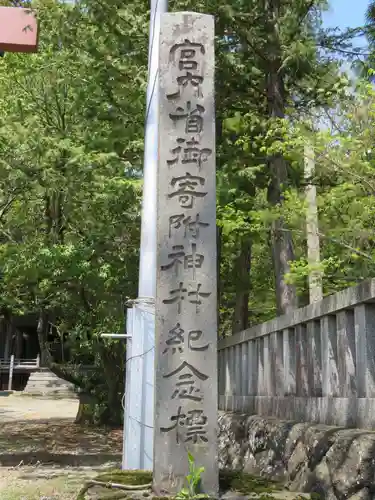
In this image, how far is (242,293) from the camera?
12.7 meters

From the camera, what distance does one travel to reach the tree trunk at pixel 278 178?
30.0ft

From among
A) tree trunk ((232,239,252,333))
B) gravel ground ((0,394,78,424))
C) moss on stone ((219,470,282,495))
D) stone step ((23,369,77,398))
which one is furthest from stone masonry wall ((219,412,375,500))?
stone step ((23,369,77,398))

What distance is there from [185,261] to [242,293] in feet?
27.9

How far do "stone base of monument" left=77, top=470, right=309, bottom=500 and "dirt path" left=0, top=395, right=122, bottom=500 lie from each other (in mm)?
711

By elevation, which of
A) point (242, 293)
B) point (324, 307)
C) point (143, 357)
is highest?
point (242, 293)

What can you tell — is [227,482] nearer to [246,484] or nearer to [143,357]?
[246,484]

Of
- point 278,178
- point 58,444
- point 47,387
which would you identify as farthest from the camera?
point 47,387

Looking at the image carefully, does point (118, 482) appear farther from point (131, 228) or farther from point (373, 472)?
point (131, 228)

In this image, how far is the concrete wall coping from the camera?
3980 mm

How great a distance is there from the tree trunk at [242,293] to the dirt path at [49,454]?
3.66 metres

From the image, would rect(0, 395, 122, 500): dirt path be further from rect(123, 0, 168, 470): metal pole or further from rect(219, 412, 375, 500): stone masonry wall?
rect(219, 412, 375, 500): stone masonry wall

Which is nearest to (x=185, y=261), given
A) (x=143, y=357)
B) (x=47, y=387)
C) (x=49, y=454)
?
(x=143, y=357)

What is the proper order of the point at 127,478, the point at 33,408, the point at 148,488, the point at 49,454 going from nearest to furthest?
the point at 148,488
the point at 127,478
the point at 49,454
the point at 33,408

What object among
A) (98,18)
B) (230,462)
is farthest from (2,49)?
(230,462)
